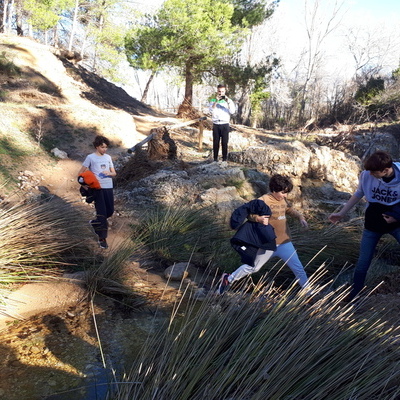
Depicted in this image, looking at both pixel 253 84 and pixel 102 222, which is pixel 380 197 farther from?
pixel 253 84

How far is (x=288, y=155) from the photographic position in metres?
8.98

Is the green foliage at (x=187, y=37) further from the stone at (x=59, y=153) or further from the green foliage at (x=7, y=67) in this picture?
the stone at (x=59, y=153)

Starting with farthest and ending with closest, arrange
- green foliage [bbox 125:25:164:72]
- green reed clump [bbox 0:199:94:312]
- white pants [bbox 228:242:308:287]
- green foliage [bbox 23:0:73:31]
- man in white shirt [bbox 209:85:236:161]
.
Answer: green foliage [bbox 23:0:73:31], green foliage [bbox 125:25:164:72], man in white shirt [bbox 209:85:236:161], white pants [bbox 228:242:308:287], green reed clump [bbox 0:199:94:312]

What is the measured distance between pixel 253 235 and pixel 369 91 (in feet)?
71.4

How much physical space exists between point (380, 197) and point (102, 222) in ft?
9.85

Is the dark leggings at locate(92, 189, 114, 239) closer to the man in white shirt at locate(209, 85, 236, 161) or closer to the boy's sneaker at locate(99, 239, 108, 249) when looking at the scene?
the boy's sneaker at locate(99, 239, 108, 249)

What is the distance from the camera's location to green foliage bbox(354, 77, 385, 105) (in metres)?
22.5

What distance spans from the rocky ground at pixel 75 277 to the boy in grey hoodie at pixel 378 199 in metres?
0.46

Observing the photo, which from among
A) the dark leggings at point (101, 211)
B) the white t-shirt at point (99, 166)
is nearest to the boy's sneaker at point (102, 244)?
the dark leggings at point (101, 211)

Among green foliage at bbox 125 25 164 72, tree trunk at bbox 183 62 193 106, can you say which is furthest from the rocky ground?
green foliage at bbox 125 25 164 72

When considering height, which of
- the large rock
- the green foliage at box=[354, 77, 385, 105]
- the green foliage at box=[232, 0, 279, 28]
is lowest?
the large rock

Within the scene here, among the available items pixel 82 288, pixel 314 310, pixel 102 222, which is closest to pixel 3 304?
pixel 82 288

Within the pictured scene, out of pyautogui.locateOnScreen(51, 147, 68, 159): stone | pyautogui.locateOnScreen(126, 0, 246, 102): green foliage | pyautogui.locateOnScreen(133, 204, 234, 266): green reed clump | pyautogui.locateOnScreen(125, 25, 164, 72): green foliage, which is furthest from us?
pyautogui.locateOnScreen(125, 25, 164, 72): green foliage

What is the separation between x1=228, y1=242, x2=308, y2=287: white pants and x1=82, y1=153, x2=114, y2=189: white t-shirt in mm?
1992
